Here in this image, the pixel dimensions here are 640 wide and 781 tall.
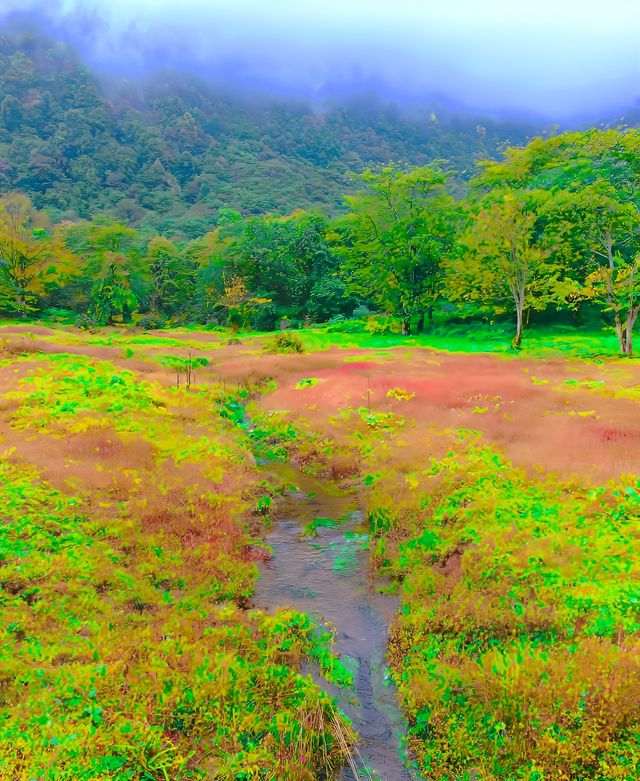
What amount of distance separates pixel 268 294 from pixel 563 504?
5518 cm

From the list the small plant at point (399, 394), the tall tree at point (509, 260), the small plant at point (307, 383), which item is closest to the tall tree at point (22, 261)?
the tall tree at point (509, 260)

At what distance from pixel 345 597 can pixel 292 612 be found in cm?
127

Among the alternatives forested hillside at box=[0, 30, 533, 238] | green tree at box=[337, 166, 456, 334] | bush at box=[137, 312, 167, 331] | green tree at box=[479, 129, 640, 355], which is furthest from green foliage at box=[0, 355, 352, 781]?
forested hillside at box=[0, 30, 533, 238]

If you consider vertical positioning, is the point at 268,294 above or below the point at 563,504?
above

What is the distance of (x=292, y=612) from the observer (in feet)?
27.9

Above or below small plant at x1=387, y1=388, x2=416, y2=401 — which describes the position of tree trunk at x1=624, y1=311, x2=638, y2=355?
above

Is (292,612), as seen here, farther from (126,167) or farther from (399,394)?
(126,167)

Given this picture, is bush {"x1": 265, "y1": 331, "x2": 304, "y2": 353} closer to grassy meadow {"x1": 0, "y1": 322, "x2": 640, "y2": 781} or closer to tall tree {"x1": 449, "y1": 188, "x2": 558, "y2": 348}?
grassy meadow {"x1": 0, "y1": 322, "x2": 640, "y2": 781}

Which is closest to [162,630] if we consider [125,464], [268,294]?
[125,464]

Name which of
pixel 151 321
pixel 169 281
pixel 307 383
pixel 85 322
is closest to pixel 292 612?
pixel 307 383

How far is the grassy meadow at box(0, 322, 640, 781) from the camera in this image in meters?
5.75

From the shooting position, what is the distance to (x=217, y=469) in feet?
46.7

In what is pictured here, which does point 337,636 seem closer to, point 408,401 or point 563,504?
point 563,504

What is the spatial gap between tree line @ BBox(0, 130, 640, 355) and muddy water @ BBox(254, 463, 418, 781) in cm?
2499
